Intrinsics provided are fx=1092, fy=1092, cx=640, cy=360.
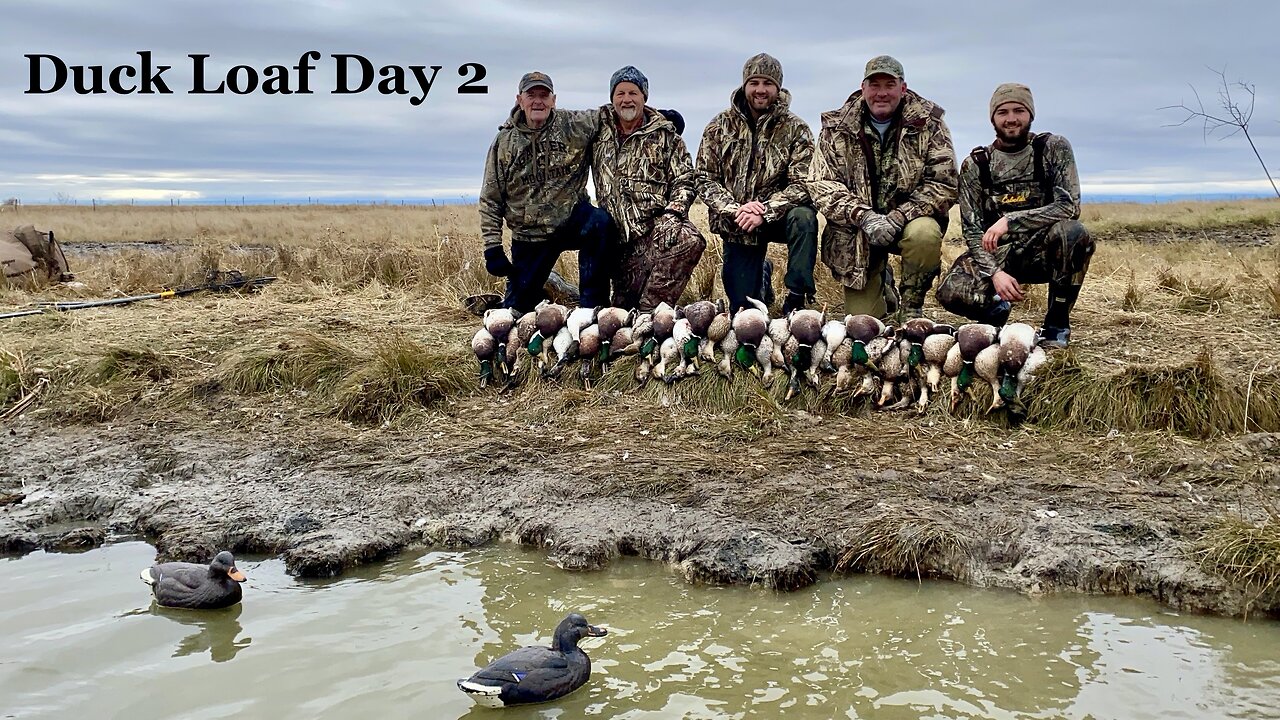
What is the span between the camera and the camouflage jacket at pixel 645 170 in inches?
308

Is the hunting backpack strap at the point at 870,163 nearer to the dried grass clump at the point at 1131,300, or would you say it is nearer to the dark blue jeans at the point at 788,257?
the dark blue jeans at the point at 788,257

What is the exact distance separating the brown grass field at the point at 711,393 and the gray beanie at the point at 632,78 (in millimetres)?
2031

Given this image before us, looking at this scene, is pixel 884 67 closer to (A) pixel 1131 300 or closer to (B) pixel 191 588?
(A) pixel 1131 300

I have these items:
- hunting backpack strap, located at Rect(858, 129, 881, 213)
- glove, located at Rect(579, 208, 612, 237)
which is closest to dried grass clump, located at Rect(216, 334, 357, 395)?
glove, located at Rect(579, 208, 612, 237)

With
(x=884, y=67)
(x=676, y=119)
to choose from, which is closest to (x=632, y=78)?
(x=676, y=119)

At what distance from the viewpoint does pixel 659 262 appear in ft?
26.2

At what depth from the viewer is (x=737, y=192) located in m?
7.79

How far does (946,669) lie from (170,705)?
9.20 feet

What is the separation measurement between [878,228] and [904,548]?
3.01 metres

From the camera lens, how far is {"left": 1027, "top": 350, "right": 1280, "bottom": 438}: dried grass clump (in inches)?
242

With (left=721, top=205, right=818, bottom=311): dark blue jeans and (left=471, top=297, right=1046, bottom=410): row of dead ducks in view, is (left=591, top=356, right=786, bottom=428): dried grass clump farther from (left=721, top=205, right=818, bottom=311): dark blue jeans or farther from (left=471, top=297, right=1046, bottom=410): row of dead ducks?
(left=721, top=205, right=818, bottom=311): dark blue jeans

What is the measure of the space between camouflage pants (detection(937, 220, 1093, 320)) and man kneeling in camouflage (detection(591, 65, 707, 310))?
1815 millimetres

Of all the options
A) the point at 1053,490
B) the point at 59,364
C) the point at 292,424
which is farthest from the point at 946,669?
the point at 59,364

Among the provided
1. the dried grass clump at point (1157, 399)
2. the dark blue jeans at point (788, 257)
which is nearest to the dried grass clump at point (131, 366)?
the dark blue jeans at point (788, 257)
